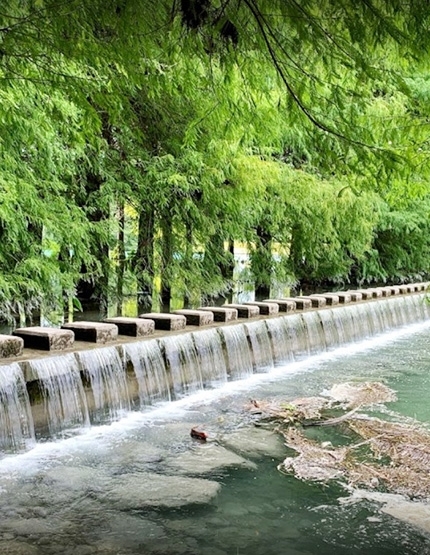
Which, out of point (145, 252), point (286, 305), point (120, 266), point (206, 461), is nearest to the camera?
point (206, 461)

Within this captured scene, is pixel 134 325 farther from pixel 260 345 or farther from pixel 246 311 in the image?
pixel 246 311

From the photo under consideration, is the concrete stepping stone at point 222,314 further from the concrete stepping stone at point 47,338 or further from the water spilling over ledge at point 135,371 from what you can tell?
the concrete stepping stone at point 47,338

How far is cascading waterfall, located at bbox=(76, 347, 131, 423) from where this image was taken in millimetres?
6766

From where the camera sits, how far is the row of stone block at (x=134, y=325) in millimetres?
6832

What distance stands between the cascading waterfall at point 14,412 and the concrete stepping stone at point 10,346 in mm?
335

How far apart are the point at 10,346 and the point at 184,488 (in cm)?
245

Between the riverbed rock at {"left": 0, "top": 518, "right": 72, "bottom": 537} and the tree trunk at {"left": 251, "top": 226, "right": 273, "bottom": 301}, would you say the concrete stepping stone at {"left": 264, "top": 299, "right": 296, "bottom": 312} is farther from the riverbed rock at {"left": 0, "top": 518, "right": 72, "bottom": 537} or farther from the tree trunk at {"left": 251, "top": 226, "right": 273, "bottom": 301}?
the riverbed rock at {"left": 0, "top": 518, "right": 72, "bottom": 537}

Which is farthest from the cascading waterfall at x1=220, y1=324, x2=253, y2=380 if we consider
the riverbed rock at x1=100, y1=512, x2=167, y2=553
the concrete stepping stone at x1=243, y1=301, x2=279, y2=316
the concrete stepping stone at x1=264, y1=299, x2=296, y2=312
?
the riverbed rock at x1=100, y1=512, x2=167, y2=553

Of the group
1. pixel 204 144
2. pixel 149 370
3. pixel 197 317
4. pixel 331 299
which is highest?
pixel 204 144

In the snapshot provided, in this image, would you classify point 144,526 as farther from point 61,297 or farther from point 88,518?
point 61,297

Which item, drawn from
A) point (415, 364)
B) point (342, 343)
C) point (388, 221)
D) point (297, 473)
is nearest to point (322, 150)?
point (297, 473)

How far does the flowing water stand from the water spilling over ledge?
3 centimetres

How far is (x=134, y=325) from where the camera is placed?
8094 mm

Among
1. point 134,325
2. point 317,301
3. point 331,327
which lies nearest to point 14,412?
point 134,325
